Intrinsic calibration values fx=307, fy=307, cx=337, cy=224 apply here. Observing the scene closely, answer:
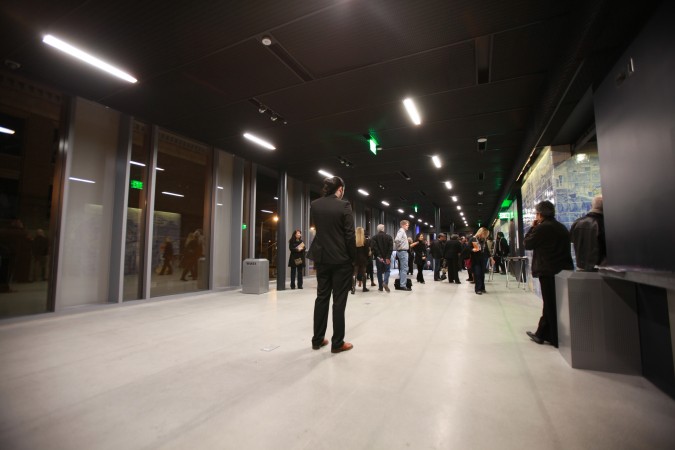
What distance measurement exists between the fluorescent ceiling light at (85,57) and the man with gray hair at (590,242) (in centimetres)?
595

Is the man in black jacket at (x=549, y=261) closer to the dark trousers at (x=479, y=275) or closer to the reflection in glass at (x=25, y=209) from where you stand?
the dark trousers at (x=479, y=275)

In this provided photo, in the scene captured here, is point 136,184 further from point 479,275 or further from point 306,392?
point 479,275

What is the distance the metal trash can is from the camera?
7.07 meters

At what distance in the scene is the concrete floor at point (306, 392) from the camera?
164cm

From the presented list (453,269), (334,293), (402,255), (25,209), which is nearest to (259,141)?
(25,209)

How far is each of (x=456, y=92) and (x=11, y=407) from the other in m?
5.71

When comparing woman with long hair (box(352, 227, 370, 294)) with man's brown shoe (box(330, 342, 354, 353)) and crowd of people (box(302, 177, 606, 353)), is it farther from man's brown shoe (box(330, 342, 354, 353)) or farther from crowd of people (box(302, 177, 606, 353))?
man's brown shoe (box(330, 342, 354, 353))

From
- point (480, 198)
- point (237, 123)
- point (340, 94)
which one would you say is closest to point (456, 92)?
point (340, 94)

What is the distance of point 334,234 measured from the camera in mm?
3055

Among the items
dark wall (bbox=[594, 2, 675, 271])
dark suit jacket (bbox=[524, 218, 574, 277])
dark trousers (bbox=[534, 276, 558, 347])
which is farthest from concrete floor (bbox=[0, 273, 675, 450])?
dark wall (bbox=[594, 2, 675, 271])

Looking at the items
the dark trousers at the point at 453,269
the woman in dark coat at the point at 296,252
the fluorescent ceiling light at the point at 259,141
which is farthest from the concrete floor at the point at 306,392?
the dark trousers at the point at 453,269

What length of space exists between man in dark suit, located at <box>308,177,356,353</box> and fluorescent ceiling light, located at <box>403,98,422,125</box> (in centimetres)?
277

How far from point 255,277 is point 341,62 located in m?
4.94

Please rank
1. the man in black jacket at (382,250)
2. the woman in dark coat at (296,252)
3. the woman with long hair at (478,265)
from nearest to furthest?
the woman with long hair at (478,265) → the man in black jacket at (382,250) → the woman in dark coat at (296,252)
